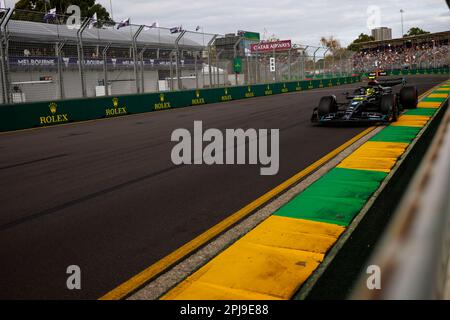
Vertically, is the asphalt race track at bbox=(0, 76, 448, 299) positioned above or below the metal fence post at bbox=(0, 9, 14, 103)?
below

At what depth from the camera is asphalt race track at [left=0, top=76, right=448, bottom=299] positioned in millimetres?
3328

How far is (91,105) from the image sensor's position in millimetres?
15242

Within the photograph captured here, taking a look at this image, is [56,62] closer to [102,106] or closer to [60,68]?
[60,68]

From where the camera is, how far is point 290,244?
12.3 ft

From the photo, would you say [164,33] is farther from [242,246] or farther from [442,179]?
[442,179]

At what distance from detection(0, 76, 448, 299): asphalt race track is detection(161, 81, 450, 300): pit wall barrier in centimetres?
48

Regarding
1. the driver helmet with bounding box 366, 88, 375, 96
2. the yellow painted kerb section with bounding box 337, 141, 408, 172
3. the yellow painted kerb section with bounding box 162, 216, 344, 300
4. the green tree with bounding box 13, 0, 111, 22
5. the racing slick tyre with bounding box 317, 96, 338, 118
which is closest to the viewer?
the yellow painted kerb section with bounding box 162, 216, 344, 300

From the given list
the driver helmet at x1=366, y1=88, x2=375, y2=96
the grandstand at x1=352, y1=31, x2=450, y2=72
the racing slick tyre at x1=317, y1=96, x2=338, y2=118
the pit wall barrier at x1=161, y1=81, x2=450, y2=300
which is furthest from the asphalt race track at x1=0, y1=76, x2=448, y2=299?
the grandstand at x1=352, y1=31, x2=450, y2=72

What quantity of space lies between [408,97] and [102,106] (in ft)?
33.1

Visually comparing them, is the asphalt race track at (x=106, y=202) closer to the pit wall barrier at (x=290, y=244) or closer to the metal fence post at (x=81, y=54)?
the pit wall barrier at (x=290, y=244)

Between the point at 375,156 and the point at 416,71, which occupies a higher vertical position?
the point at 416,71

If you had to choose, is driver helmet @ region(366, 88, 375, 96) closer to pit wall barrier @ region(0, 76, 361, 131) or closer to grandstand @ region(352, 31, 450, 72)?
pit wall barrier @ region(0, 76, 361, 131)

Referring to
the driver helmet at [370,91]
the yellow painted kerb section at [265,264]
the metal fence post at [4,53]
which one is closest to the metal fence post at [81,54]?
the metal fence post at [4,53]

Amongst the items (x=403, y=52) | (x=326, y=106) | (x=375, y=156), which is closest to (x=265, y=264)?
(x=375, y=156)
